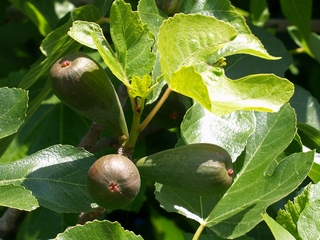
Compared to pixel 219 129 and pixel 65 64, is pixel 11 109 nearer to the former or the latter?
pixel 65 64

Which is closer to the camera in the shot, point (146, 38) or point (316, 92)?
point (146, 38)

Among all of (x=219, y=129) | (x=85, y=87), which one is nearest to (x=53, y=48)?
(x=85, y=87)

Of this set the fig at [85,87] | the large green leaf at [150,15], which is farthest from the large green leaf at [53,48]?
the fig at [85,87]

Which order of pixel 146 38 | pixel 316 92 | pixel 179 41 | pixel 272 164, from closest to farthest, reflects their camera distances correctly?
pixel 179 41
pixel 146 38
pixel 272 164
pixel 316 92

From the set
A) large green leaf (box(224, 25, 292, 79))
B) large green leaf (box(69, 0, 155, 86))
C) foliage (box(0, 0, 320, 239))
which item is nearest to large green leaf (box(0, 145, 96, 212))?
foliage (box(0, 0, 320, 239))

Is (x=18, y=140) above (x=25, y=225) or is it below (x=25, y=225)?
above

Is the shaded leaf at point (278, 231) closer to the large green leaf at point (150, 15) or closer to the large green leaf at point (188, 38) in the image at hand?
the large green leaf at point (188, 38)

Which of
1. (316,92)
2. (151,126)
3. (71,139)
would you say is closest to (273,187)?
(151,126)

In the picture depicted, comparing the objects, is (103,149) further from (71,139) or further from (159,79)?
(159,79)
